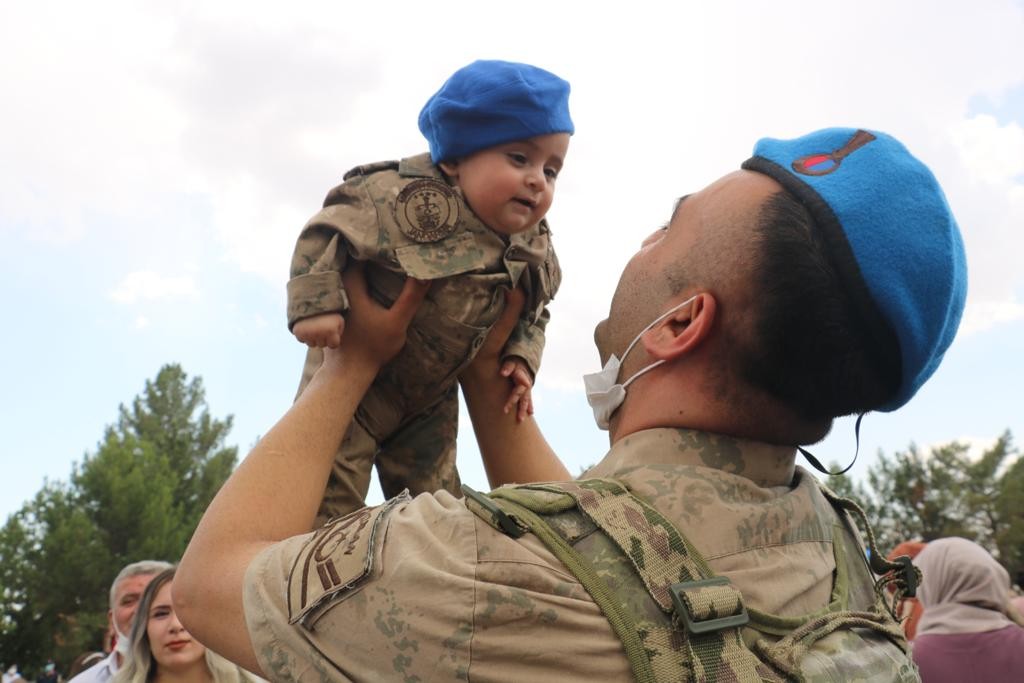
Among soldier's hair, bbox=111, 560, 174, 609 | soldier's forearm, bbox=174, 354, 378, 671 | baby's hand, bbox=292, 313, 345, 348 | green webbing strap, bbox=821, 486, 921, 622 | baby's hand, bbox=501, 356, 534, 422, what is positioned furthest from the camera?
soldier's hair, bbox=111, 560, 174, 609

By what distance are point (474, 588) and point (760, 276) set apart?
88 centimetres

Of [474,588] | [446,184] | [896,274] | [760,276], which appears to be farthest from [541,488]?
[446,184]

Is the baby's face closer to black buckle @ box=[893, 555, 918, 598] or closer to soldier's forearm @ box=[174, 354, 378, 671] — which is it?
soldier's forearm @ box=[174, 354, 378, 671]

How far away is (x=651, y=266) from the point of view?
231 cm

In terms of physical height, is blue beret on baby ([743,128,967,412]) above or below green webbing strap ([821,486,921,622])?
above

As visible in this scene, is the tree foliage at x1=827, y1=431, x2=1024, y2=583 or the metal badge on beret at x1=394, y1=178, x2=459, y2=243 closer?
the metal badge on beret at x1=394, y1=178, x2=459, y2=243

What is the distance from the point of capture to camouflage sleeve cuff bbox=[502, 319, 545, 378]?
325 centimetres

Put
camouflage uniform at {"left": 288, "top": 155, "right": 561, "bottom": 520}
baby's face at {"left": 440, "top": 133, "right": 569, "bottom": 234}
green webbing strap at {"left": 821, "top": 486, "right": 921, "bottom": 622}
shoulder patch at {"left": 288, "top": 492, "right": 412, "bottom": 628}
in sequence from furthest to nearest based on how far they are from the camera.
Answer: baby's face at {"left": 440, "top": 133, "right": 569, "bottom": 234} → camouflage uniform at {"left": 288, "top": 155, "right": 561, "bottom": 520} → green webbing strap at {"left": 821, "top": 486, "right": 921, "bottom": 622} → shoulder patch at {"left": 288, "top": 492, "right": 412, "bottom": 628}

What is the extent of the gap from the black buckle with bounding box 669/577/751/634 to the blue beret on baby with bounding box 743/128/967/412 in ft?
2.19

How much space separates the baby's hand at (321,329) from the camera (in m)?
2.78

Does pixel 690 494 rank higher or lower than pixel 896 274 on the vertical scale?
lower

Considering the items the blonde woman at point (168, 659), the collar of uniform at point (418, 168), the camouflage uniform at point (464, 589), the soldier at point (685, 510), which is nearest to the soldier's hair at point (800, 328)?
the soldier at point (685, 510)

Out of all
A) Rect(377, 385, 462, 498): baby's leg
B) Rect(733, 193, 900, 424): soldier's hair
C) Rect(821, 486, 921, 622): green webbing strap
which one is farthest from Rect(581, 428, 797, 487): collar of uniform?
Rect(377, 385, 462, 498): baby's leg

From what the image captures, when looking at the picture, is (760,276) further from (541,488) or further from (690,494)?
(541,488)
